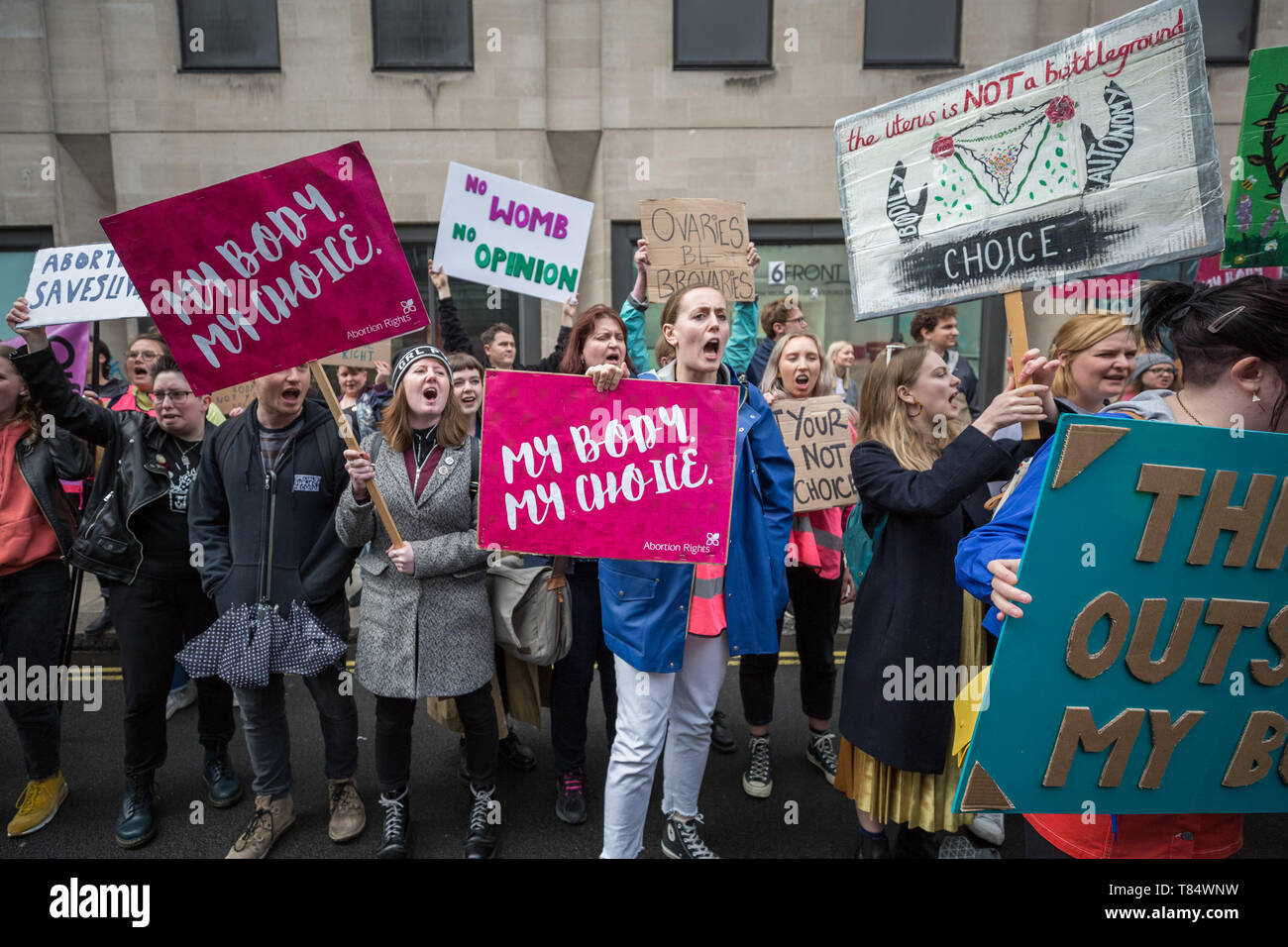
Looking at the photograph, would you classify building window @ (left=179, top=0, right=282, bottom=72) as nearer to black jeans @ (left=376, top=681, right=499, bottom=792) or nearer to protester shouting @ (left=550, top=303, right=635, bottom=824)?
protester shouting @ (left=550, top=303, right=635, bottom=824)

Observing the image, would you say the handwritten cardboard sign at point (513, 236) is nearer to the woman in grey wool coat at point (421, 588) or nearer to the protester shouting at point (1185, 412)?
the woman in grey wool coat at point (421, 588)

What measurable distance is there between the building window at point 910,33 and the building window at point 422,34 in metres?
5.37

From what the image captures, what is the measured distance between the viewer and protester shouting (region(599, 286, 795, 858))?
8.86 feet

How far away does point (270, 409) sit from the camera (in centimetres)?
319

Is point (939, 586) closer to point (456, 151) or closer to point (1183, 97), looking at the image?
point (1183, 97)

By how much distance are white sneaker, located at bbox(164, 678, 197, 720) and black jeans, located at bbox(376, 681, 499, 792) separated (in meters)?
2.09

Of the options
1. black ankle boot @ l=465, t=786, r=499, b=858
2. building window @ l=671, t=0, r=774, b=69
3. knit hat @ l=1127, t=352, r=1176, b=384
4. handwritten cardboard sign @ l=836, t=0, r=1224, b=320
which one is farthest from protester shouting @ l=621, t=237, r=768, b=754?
building window @ l=671, t=0, r=774, b=69

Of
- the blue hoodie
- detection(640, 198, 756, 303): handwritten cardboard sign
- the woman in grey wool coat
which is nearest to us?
the blue hoodie

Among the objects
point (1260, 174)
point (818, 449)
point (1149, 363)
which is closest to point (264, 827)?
point (818, 449)

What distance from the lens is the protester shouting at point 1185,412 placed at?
171cm

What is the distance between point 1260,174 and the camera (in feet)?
9.48

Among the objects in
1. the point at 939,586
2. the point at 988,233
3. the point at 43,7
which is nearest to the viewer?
the point at 988,233
